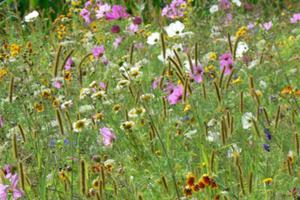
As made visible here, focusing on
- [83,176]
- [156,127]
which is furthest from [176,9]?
[83,176]

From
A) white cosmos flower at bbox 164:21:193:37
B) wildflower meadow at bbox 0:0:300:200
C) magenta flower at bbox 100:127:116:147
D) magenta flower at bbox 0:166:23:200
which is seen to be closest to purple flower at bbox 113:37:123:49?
wildflower meadow at bbox 0:0:300:200

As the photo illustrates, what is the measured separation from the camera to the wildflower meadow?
202cm

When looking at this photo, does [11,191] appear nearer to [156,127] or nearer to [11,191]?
[11,191]

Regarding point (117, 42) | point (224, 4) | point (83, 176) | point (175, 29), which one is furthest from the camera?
point (224, 4)

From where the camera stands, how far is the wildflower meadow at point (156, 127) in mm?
2021

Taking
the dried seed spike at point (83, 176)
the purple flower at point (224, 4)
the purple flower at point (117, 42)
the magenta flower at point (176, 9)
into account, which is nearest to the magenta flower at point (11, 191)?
the dried seed spike at point (83, 176)

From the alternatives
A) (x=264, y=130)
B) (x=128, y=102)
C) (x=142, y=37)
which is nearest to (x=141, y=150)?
(x=264, y=130)

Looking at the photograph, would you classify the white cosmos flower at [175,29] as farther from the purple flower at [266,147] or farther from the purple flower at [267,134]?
the purple flower at [266,147]

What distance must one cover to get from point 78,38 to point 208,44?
0.92 metres

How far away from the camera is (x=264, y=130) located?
7.98ft

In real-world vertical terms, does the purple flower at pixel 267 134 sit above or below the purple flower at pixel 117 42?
below

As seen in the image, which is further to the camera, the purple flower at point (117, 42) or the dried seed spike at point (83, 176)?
the purple flower at point (117, 42)

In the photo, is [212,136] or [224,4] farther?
[224,4]

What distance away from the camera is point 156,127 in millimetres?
2467
